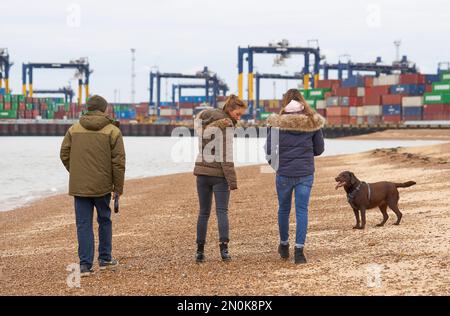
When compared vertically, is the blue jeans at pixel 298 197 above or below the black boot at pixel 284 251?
above

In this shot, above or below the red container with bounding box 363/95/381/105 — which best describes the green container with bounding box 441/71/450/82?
above

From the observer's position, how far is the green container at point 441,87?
8631 centimetres

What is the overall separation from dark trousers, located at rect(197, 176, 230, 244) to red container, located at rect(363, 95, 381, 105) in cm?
9211

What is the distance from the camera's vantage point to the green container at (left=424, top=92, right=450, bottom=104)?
86.1 meters

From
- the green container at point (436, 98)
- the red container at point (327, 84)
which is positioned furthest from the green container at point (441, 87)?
the red container at point (327, 84)

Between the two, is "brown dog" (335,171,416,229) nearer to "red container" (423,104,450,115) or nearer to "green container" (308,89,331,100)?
"red container" (423,104,450,115)

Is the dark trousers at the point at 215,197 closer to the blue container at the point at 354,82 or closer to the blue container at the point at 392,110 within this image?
the blue container at the point at 392,110

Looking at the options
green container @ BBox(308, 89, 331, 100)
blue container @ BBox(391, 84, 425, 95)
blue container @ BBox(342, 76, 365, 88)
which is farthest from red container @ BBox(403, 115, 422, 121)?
green container @ BBox(308, 89, 331, 100)

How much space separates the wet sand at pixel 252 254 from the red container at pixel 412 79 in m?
82.8

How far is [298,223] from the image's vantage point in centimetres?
712

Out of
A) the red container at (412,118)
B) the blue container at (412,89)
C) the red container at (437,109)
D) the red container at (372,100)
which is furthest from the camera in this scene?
the red container at (372,100)

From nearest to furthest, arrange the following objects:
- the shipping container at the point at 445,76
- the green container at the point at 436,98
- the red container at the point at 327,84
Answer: the green container at the point at 436,98
the shipping container at the point at 445,76
the red container at the point at 327,84

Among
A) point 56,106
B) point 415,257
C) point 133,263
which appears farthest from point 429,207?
point 56,106
